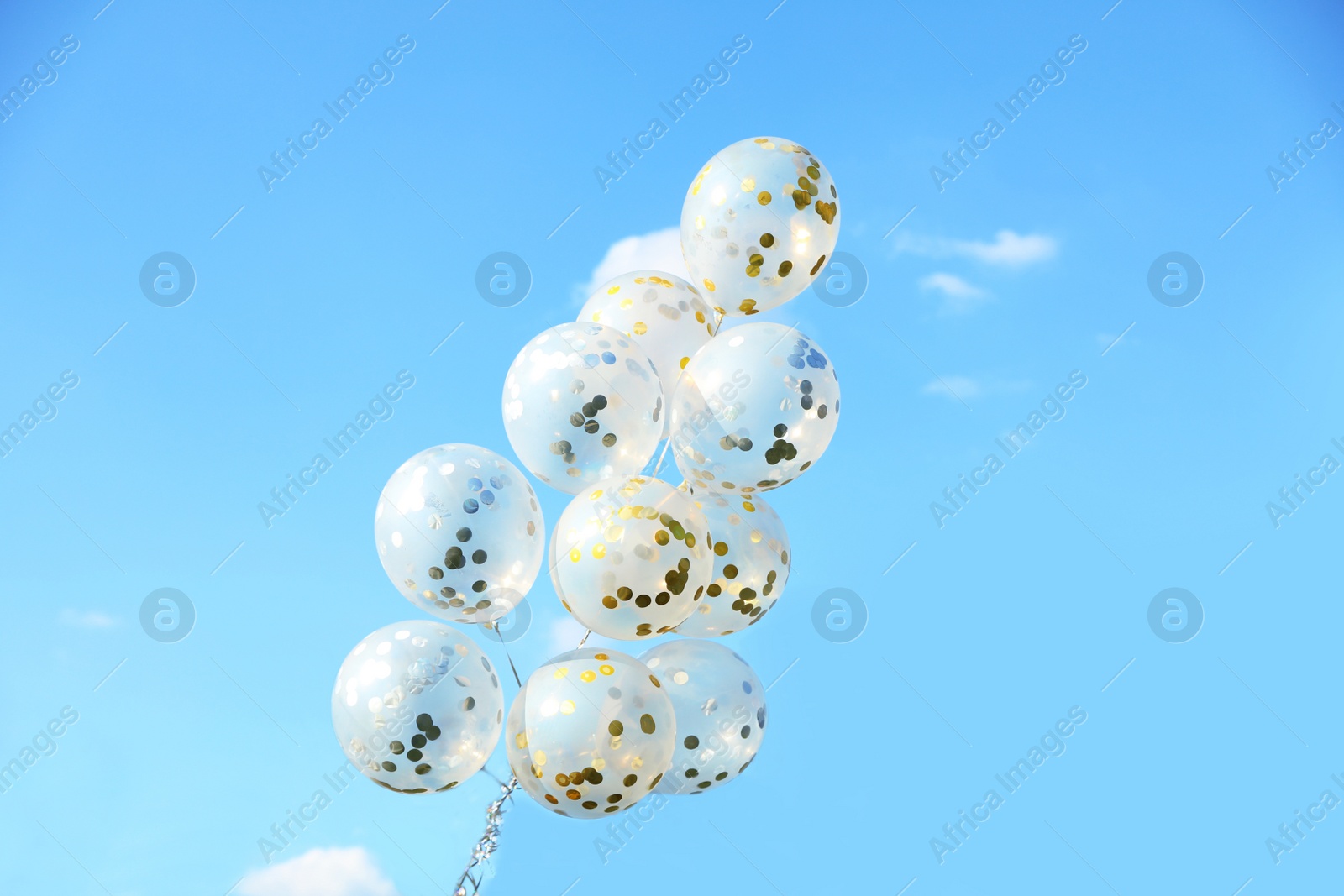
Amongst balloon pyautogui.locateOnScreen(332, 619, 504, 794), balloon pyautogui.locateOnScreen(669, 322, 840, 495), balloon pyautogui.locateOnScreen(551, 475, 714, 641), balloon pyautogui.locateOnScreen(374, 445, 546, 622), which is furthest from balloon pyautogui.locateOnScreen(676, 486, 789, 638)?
balloon pyautogui.locateOnScreen(332, 619, 504, 794)

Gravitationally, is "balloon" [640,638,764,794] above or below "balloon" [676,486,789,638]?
below

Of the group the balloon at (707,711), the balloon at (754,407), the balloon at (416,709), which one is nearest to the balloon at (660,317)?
the balloon at (754,407)

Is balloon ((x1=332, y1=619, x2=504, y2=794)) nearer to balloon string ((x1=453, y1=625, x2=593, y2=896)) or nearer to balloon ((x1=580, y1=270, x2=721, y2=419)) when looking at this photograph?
balloon string ((x1=453, y1=625, x2=593, y2=896))

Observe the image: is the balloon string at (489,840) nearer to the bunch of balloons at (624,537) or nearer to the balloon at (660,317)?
the bunch of balloons at (624,537)

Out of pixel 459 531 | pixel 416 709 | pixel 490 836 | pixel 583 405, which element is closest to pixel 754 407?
pixel 583 405

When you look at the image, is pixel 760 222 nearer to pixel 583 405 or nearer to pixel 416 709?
pixel 583 405

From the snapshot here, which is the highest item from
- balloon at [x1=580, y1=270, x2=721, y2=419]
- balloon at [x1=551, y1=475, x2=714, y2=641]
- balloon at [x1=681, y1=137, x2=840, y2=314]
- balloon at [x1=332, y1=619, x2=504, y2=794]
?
balloon at [x1=681, y1=137, x2=840, y2=314]

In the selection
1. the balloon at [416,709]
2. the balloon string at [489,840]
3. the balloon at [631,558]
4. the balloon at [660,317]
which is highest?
the balloon at [660,317]
